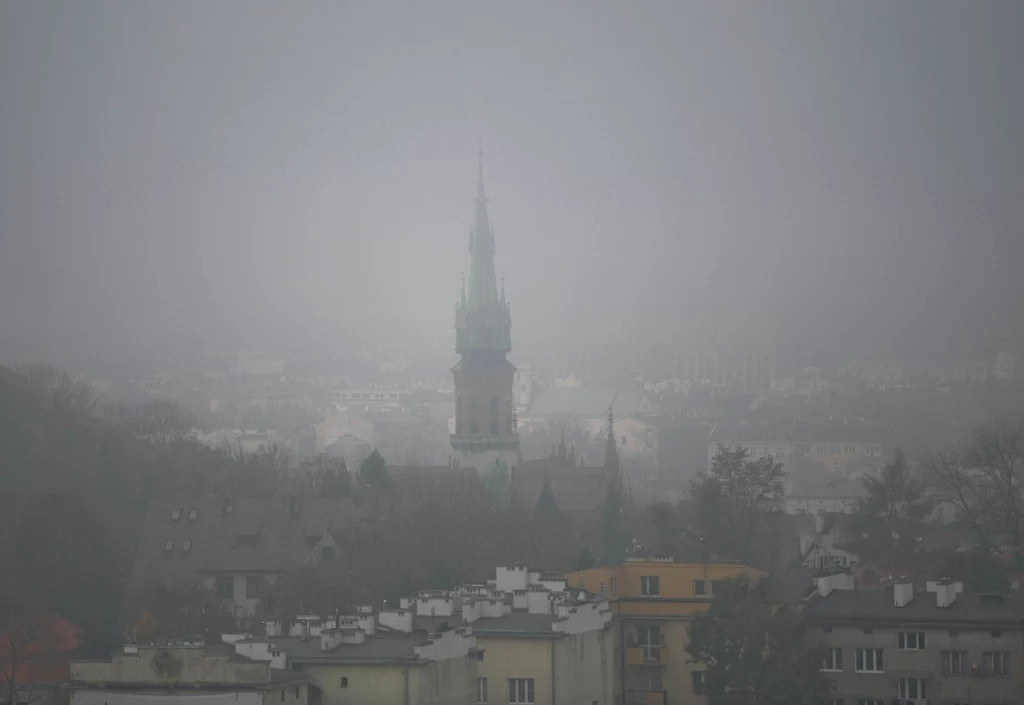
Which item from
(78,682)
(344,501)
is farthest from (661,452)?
(78,682)

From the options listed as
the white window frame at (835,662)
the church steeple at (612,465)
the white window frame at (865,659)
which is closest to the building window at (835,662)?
the white window frame at (835,662)

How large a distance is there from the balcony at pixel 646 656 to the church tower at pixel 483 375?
66414 mm

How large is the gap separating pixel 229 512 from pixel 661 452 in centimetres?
6131

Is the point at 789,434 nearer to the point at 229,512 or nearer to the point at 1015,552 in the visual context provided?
the point at 229,512

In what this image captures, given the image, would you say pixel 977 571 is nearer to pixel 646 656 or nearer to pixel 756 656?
pixel 646 656

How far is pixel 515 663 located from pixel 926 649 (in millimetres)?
6782

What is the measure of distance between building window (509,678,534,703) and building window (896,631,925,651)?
6.22 m

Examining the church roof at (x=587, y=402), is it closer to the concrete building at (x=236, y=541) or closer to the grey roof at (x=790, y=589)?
the concrete building at (x=236, y=541)

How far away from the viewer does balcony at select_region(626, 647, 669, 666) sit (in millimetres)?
39406

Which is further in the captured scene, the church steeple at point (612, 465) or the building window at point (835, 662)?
the church steeple at point (612, 465)

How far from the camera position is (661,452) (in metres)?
121

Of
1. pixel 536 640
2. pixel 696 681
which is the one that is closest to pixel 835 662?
pixel 696 681

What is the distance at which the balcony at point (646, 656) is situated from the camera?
39406mm

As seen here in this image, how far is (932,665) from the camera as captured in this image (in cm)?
3644
